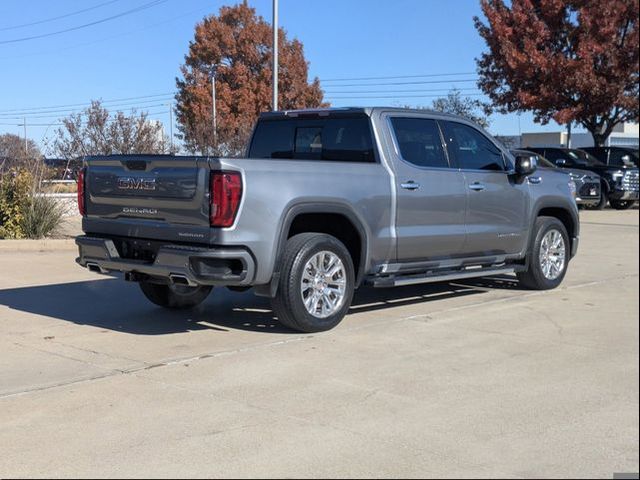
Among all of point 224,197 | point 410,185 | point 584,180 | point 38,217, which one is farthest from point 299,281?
point 584,180

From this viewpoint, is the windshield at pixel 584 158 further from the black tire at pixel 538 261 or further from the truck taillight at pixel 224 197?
the truck taillight at pixel 224 197

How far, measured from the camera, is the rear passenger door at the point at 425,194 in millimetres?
7511

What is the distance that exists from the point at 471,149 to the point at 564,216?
213 centimetres

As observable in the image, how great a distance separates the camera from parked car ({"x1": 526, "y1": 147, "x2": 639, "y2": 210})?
21453 millimetres

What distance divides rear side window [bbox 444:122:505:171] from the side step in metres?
1.18

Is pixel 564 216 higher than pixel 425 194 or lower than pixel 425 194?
lower

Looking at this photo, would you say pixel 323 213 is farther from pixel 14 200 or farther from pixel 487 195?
pixel 14 200

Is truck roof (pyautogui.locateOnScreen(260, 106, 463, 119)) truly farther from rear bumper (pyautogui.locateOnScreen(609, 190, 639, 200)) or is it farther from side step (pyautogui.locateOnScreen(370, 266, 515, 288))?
rear bumper (pyautogui.locateOnScreen(609, 190, 639, 200))

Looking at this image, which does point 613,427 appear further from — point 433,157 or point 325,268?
point 433,157

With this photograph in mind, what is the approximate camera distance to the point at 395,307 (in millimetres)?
8297

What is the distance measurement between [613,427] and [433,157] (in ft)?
13.6

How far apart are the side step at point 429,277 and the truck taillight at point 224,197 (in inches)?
72.6

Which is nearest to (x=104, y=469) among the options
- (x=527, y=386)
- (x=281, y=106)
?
(x=527, y=386)

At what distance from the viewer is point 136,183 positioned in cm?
673
